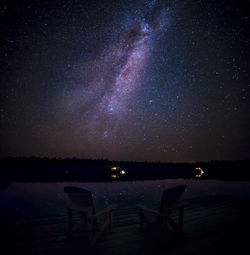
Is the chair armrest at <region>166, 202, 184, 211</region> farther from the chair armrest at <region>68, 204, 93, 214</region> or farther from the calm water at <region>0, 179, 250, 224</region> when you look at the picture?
the calm water at <region>0, 179, 250, 224</region>

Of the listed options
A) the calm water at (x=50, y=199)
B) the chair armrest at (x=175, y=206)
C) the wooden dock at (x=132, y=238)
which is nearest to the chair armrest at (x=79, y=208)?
the wooden dock at (x=132, y=238)

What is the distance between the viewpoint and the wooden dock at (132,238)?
362 centimetres

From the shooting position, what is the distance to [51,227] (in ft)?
16.1

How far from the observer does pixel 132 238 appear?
418 centimetres

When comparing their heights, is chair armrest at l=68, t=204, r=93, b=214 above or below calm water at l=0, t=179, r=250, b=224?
above

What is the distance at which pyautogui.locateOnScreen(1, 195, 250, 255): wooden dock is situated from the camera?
3.62m

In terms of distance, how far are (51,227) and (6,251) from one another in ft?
4.45

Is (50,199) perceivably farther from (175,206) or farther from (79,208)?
(175,206)

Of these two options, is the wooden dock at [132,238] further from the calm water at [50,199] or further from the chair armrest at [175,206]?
the calm water at [50,199]

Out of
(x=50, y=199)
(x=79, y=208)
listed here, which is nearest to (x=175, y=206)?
(x=79, y=208)

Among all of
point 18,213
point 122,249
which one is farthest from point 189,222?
point 18,213

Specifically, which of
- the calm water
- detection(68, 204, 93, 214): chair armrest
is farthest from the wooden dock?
the calm water

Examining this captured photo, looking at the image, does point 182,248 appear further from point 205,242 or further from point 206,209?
point 206,209

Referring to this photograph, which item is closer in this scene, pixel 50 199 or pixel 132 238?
pixel 132 238
